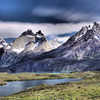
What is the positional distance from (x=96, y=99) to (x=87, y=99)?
244cm

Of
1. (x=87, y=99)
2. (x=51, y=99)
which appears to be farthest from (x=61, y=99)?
(x=87, y=99)

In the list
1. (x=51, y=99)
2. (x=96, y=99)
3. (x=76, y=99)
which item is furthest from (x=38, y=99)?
(x=96, y=99)

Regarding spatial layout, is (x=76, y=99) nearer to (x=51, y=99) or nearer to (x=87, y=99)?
(x=87, y=99)

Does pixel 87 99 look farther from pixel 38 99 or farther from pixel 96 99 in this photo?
pixel 38 99

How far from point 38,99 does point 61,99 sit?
273 inches

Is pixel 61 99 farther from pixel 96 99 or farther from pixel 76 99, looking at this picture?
pixel 96 99

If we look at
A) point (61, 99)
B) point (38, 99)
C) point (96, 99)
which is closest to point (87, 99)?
point (96, 99)

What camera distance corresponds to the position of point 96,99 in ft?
205

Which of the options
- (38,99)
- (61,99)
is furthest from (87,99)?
(38,99)

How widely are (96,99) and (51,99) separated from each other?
1272cm

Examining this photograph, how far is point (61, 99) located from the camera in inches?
2591

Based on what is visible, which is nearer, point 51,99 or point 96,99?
point 96,99

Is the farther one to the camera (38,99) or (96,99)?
(38,99)

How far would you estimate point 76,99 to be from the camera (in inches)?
2527
